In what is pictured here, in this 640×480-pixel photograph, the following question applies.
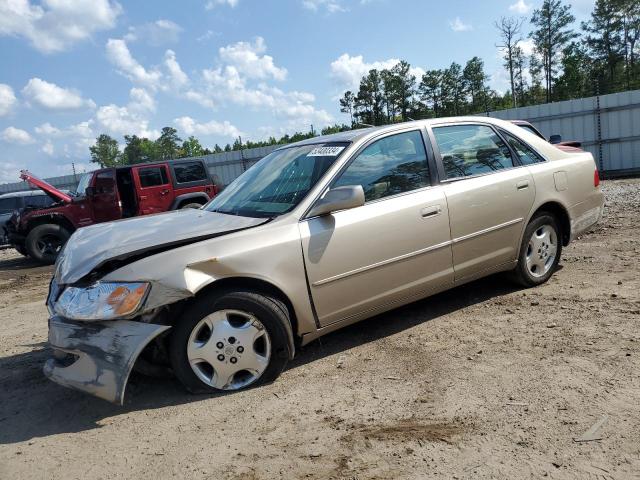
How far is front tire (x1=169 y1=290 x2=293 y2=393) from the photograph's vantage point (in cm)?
301

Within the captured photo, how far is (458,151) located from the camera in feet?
13.8

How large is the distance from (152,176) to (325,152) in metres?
8.43

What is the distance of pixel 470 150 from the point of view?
14.1 ft

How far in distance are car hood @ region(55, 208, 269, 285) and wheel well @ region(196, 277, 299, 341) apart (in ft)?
1.03

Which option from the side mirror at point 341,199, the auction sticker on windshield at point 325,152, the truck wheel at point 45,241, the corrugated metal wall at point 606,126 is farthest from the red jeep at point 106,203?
the corrugated metal wall at point 606,126

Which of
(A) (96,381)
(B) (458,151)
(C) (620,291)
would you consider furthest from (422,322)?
(A) (96,381)

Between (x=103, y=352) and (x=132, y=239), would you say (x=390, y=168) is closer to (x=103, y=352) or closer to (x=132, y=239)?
(x=132, y=239)

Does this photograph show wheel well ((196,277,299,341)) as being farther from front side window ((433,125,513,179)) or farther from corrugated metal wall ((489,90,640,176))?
corrugated metal wall ((489,90,640,176))

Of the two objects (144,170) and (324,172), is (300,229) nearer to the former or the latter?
→ (324,172)

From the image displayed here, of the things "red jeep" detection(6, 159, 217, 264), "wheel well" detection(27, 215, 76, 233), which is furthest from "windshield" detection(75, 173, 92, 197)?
"wheel well" detection(27, 215, 76, 233)

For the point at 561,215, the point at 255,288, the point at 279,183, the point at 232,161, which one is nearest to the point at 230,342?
the point at 255,288

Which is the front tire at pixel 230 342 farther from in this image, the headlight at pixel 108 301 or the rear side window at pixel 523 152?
the rear side window at pixel 523 152

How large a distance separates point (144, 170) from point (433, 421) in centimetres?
1001

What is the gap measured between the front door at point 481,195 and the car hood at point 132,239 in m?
1.63
